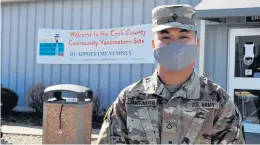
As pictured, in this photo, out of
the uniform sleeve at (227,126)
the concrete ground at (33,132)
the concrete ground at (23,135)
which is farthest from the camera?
the concrete ground at (33,132)

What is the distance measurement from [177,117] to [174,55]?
A: 307mm

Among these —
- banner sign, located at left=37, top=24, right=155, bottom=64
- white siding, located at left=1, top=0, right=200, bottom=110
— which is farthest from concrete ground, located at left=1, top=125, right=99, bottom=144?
banner sign, located at left=37, top=24, right=155, bottom=64

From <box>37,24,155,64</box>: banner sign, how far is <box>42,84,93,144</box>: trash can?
433 centimetres

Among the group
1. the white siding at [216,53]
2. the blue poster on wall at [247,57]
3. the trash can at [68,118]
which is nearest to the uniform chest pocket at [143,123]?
the trash can at [68,118]

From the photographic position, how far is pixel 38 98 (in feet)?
38.4

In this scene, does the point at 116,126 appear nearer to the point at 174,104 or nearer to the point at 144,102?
the point at 144,102

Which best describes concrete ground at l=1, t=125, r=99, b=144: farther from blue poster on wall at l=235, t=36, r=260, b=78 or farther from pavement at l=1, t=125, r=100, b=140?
blue poster on wall at l=235, t=36, r=260, b=78

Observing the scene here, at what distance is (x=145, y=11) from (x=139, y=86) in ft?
29.4

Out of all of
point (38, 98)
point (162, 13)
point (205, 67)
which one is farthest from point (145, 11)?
point (162, 13)

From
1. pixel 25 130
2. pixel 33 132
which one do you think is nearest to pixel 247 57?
pixel 33 132

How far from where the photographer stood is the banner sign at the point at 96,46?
36.2 feet

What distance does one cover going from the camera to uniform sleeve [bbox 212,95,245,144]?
2012 millimetres

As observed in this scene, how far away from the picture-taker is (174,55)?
207 centimetres

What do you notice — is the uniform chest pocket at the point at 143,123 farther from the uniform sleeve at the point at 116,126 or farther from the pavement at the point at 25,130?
the pavement at the point at 25,130
